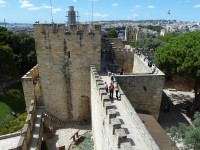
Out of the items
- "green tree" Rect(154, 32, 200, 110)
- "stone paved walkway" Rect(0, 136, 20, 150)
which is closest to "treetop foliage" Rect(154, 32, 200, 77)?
"green tree" Rect(154, 32, 200, 110)

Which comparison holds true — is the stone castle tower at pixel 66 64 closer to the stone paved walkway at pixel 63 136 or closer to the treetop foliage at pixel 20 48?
the stone paved walkway at pixel 63 136

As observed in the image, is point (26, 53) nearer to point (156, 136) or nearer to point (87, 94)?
point (87, 94)

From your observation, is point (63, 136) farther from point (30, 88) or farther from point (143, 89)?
point (143, 89)

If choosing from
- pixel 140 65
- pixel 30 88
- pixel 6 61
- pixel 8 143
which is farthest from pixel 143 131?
pixel 6 61

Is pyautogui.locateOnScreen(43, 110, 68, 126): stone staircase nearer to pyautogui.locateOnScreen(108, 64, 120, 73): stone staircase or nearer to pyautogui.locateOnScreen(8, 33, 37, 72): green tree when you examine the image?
pyautogui.locateOnScreen(108, 64, 120, 73): stone staircase

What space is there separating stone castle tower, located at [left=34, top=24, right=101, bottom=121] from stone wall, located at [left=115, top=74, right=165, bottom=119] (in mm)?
2847

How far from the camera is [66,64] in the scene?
15.8 meters

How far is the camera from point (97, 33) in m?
15.2

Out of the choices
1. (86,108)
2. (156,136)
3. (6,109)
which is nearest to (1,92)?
(6,109)

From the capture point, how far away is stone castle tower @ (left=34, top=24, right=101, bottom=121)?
49.2 ft

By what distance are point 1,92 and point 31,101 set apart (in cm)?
1134

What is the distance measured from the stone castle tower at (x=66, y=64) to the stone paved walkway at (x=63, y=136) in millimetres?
896

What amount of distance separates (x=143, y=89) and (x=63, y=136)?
262 inches

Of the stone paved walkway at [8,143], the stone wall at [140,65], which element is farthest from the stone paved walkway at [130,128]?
the stone paved walkway at [8,143]
